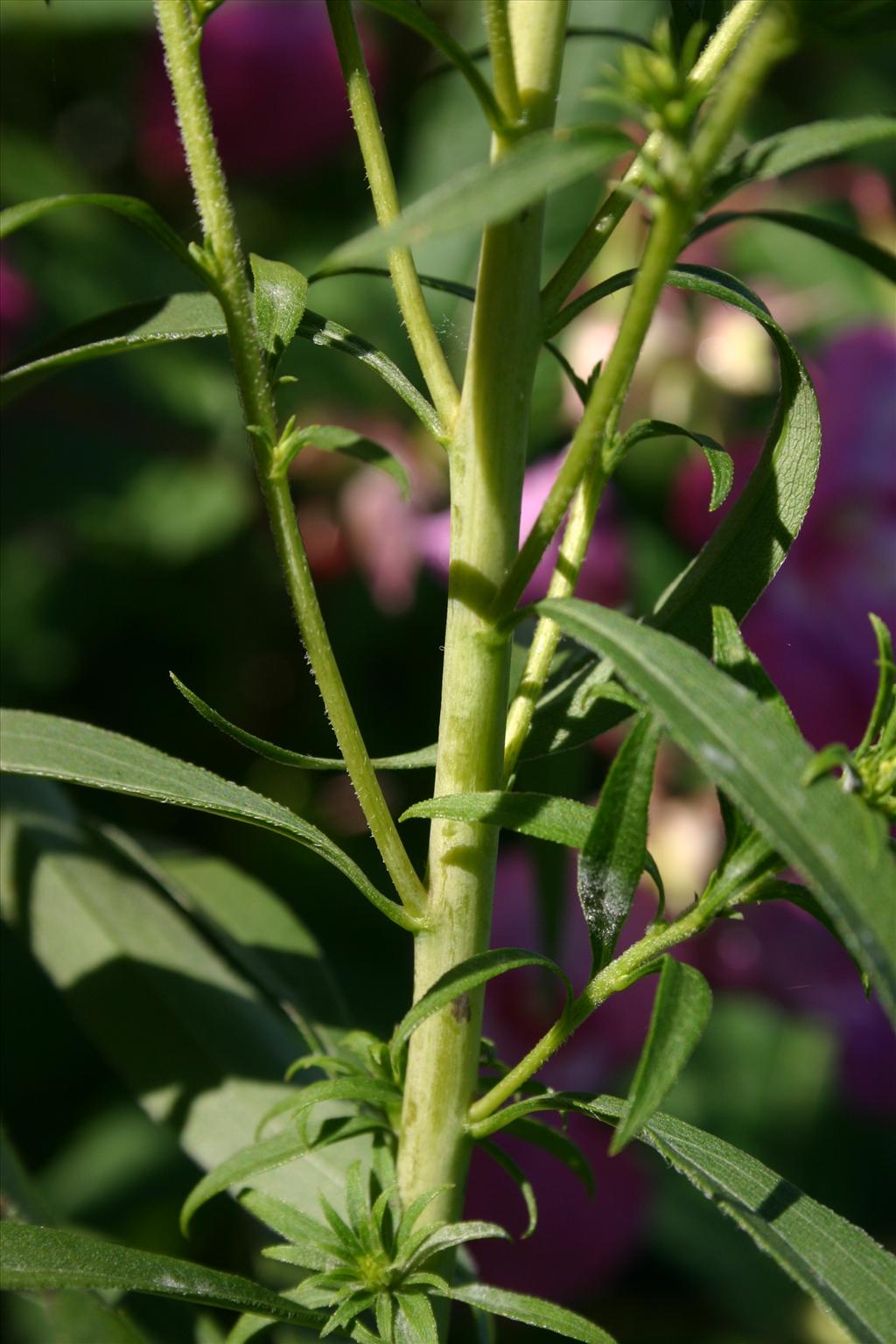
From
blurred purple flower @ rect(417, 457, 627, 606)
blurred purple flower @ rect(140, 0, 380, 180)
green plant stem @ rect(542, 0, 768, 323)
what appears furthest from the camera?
blurred purple flower @ rect(140, 0, 380, 180)

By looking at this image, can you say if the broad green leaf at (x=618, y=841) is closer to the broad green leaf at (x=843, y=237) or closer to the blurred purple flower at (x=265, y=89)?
the broad green leaf at (x=843, y=237)

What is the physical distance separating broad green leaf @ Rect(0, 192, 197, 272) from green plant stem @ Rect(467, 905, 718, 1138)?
18 cm

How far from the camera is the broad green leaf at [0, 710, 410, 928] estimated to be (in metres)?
0.35

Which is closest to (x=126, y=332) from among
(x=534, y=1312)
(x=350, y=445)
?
(x=350, y=445)

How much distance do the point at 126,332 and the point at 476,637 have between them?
6.3 inches

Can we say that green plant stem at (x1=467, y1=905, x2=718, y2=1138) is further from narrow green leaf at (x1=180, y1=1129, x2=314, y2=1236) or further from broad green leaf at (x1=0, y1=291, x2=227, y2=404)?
broad green leaf at (x1=0, y1=291, x2=227, y2=404)

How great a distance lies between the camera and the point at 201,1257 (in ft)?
2.59

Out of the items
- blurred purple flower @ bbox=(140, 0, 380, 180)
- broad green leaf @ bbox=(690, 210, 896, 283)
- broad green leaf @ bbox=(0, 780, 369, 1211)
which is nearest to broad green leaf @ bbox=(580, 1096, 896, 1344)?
broad green leaf @ bbox=(0, 780, 369, 1211)

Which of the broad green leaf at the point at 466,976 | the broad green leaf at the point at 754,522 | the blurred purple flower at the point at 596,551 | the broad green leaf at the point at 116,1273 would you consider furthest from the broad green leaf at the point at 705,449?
the blurred purple flower at the point at 596,551

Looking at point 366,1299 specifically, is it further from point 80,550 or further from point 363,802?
point 80,550

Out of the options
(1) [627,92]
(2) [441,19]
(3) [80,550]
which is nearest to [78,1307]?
(1) [627,92]

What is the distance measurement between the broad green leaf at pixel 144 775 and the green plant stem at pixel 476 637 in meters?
0.02

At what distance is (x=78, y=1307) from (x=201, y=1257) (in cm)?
41

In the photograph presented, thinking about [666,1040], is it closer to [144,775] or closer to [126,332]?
[144,775]
